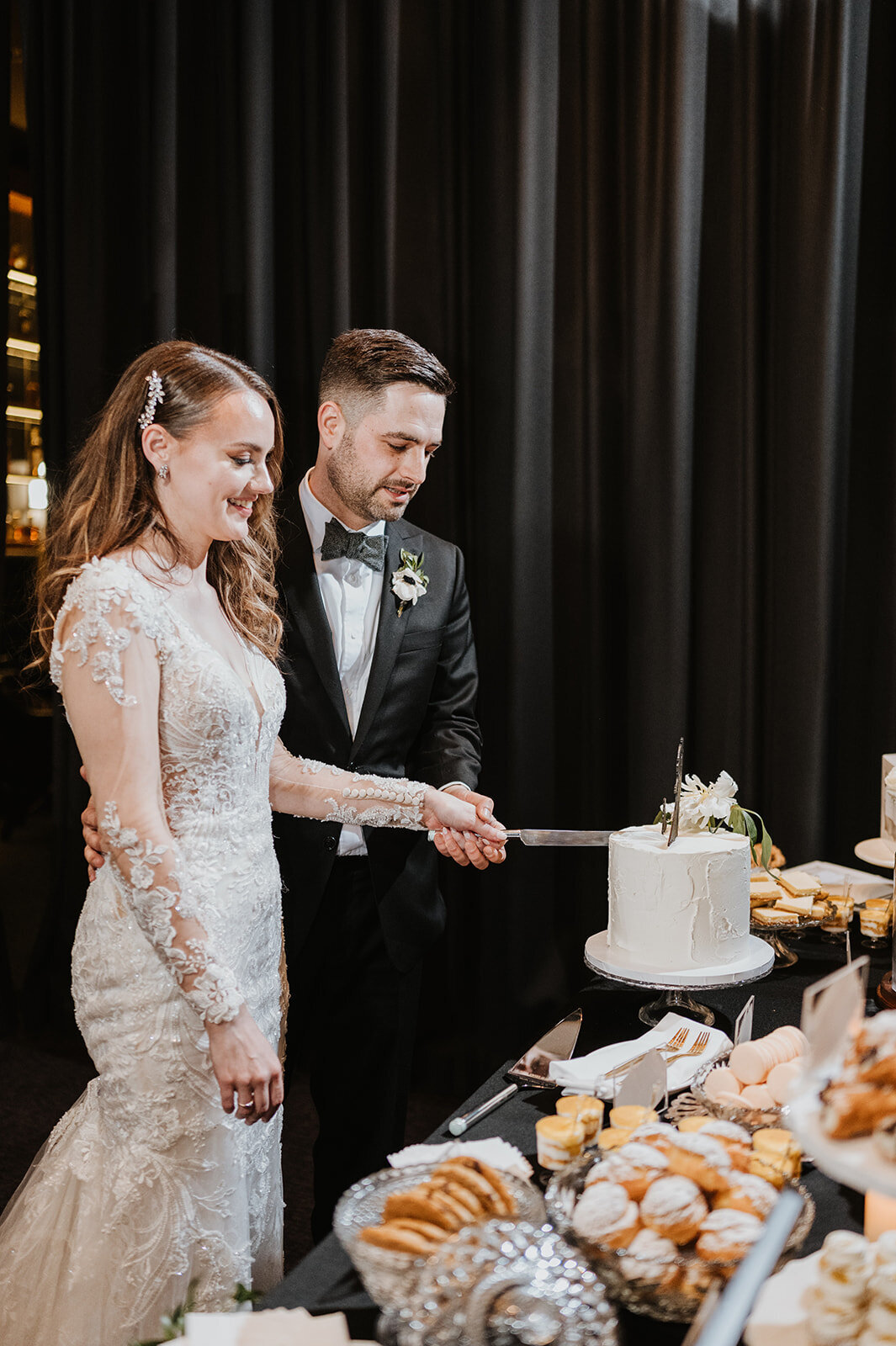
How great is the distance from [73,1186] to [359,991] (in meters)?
0.87

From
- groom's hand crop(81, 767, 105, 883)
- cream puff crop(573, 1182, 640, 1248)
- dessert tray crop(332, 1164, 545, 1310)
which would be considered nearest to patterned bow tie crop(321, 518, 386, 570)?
groom's hand crop(81, 767, 105, 883)

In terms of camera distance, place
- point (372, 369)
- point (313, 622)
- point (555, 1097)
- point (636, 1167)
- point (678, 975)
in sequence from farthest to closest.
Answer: point (372, 369) → point (313, 622) → point (678, 975) → point (555, 1097) → point (636, 1167)

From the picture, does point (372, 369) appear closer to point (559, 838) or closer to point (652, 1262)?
point (559, 838)

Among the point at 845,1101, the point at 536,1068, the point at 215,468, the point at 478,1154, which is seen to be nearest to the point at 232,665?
the point at 215,468

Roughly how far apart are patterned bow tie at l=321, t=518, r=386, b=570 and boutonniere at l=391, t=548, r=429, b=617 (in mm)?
69

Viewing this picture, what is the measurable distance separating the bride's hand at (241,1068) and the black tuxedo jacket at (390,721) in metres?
0.77

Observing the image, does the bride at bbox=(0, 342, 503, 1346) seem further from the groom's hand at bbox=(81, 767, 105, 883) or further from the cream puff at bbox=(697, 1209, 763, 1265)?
the cream puff at bbox=(697, 1209, 763, 1265)

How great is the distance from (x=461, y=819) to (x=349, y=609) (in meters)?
0.57

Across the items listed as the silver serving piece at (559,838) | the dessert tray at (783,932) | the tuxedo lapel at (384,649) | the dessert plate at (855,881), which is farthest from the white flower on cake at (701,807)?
the tuxedo lapel at (384,649)

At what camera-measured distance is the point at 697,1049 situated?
156cm

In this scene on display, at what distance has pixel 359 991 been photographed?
2451 mm

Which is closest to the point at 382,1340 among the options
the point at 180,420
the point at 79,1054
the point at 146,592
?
the point at 146,592

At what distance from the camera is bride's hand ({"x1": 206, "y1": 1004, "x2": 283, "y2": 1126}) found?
155 centimetres

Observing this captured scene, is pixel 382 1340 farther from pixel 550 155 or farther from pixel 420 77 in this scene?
pixel 420 77
